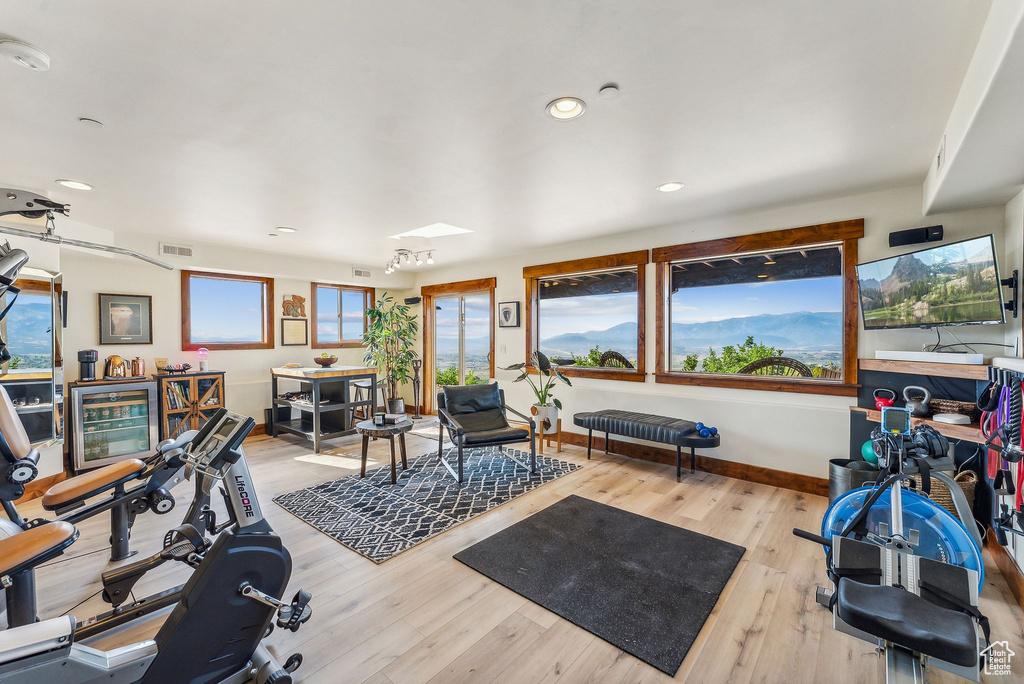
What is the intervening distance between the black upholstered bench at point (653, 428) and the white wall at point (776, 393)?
0.72 ft

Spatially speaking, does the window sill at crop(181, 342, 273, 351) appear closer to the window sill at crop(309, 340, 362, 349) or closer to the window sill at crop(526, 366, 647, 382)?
the window sill at crop(309, 340, 362, 349)

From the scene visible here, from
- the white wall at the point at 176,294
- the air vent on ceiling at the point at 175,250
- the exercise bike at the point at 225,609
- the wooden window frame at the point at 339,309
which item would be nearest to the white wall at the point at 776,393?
the wooden window frame at the point at 339,309

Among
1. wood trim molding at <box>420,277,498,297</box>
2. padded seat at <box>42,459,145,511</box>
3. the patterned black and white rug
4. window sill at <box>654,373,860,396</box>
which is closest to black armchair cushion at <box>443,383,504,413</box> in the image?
the patterned black and white rug

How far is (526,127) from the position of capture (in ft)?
7.72

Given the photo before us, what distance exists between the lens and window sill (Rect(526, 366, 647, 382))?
16.0ft

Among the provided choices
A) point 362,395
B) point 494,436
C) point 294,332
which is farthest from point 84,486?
point 362,395

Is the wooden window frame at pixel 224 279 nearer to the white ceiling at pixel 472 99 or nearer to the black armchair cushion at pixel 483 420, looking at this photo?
the white ceiling at pixel 472 99

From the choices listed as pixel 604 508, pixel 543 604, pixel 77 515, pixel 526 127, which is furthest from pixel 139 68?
pixel 604 508

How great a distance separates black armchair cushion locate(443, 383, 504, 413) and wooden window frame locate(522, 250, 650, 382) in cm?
93

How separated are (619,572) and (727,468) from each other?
2.23 m

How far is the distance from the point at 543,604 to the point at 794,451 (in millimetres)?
2872

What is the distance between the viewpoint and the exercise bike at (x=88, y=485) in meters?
2.26

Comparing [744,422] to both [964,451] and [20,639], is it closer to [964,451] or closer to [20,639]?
[964,451]

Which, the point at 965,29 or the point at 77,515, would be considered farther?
the point at 77,515
